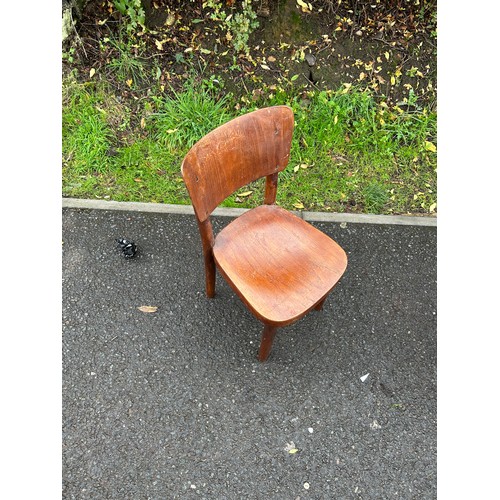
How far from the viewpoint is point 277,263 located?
2312 millimetres

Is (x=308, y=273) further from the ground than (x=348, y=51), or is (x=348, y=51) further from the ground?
(x=348, y=51)

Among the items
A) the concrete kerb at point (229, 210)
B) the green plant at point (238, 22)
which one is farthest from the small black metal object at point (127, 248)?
the green plant at point (238, 22)

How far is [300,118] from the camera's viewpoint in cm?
369

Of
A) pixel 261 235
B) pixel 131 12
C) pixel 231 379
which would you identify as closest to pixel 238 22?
pixel 131 12

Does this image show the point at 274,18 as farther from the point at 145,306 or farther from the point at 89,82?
the point at 145,306

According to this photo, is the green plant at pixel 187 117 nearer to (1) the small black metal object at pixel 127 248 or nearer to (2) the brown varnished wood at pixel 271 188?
(1) the small black metal object at pixel 127 248

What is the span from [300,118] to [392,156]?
79cm

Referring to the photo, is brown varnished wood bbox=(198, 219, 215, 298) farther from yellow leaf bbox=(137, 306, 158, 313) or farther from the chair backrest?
yellow leaf bbox=(137, 306, 158, 313)

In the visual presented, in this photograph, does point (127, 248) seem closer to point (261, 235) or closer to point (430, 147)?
point (261, 235)

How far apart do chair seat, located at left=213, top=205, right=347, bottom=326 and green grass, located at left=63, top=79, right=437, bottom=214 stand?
896mm

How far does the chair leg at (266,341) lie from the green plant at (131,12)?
2922 millimetres

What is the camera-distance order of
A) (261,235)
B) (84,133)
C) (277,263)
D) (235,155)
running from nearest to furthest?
(235,155)
(277,263)
(261,235)
(84,133)

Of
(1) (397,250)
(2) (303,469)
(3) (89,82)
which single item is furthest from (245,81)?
(2) (303,469)

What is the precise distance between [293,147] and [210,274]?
1.45 meters
